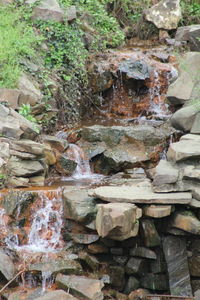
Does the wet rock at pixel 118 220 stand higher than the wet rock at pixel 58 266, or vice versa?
the wet rock at pixel 118 220

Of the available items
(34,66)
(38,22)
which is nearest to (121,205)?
(34,66)

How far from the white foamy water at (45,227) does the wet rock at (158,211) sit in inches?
53.1

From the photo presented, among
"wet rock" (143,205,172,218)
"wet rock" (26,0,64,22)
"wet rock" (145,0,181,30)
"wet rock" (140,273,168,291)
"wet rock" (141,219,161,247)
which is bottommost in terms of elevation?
"wet rock" (140,273,168,291)

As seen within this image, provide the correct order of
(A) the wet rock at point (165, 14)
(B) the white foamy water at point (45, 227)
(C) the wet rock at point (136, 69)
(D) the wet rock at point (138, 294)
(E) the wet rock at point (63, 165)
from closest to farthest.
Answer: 1. (D) the wet rock at point (138, 294)
2. (B) the white foamy water at point (45, 227)
3. (E) the wet rock at point (63, 165)
4. (C) the wet rock at point (136, 69)
5. (A) the wet rock at point (165, 14)

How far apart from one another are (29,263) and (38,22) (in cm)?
672

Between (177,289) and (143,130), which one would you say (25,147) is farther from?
(177,289)

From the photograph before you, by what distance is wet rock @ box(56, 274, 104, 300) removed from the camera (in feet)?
18.0

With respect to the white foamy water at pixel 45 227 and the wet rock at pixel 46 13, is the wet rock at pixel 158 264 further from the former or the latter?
the wet rock at pixel 46 13

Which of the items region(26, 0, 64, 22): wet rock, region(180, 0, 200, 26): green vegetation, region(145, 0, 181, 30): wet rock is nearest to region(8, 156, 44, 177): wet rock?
region(26, 0, 64, 22): wet rock

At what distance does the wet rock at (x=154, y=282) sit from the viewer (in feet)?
20.6

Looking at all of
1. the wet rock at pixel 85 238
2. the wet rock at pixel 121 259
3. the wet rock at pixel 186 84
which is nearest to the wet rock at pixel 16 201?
the wet rock at pixel 85 238

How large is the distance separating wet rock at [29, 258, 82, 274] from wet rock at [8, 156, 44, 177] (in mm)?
1963

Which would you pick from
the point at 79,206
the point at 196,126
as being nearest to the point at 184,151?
the point at 196,126

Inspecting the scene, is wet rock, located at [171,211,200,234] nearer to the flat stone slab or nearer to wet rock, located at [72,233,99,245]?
the flat stone slab
